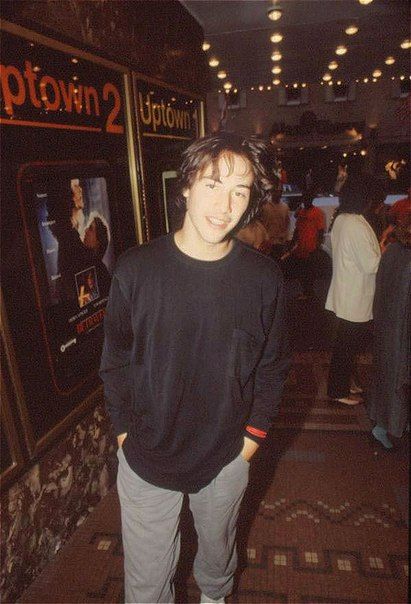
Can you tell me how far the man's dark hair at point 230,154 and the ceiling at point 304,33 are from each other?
3.67m

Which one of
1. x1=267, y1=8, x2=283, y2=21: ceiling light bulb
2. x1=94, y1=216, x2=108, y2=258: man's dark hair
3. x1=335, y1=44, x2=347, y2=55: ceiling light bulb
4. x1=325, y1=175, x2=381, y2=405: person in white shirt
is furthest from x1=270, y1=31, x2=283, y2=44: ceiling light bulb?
x1=94, y1=216, x2=108, y2=258: man's dark hair

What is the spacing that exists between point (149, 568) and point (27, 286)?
1.36 meters

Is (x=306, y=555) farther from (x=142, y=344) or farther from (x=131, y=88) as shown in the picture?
(x=131, y=88)

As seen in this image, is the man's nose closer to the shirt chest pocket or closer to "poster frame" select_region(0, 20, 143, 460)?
the shirt chest pocket

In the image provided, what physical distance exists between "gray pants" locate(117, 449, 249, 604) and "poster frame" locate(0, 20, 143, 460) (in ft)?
1.82

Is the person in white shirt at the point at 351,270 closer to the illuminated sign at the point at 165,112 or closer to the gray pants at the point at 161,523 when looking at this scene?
the illuminated sign at the point at 165,112

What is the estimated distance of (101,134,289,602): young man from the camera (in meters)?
1.68

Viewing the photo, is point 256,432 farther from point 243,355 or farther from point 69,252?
point 69,252

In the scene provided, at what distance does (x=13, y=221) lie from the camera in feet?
6.48

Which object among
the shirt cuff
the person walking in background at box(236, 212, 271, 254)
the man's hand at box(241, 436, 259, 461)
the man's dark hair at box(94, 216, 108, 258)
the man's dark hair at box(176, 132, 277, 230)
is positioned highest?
the man's dark hair at box(176, 132, 277, 230)

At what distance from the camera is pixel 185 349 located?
5.51 ft

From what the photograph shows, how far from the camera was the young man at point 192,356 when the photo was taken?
1.68m

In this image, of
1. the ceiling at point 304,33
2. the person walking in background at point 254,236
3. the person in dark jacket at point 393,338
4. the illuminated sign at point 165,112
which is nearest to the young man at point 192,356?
the person in dark jacket at point 393,338

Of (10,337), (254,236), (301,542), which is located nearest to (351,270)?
(254,236)
